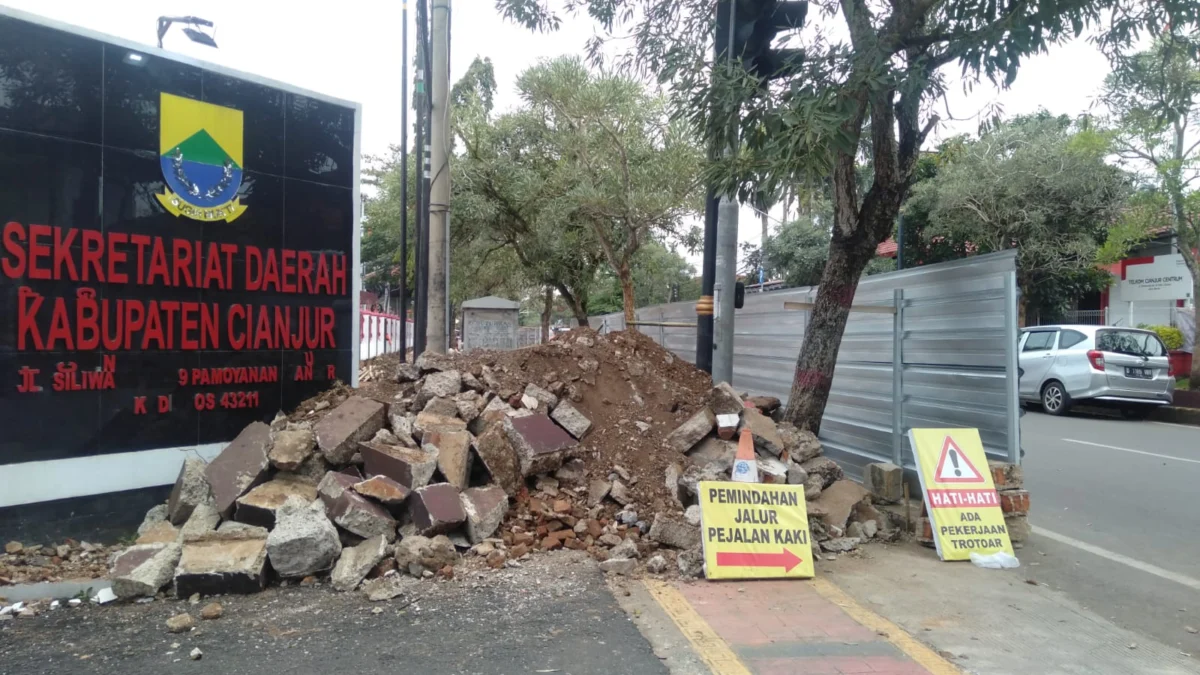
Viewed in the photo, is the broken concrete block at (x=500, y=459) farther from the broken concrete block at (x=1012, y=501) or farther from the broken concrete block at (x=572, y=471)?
the broken concrete block at (x=1012, y=501)

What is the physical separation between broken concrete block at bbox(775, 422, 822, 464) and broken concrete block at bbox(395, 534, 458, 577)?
2.90m

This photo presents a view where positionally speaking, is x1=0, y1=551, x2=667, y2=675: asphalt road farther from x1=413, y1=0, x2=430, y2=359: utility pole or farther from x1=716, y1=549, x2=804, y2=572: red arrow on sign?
x1=413, y1=0, x2=430, y2=359: utility pole

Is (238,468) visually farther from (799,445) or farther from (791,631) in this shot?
(799,445)

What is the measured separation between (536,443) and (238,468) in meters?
2.13

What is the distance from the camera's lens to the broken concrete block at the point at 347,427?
18.4ft

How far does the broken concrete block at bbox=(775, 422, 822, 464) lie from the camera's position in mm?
6375

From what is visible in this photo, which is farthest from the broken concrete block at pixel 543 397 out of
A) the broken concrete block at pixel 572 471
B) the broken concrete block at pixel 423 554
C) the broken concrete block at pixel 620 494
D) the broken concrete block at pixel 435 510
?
the broken concrete block at pixel 423 554

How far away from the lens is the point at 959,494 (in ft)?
18.6

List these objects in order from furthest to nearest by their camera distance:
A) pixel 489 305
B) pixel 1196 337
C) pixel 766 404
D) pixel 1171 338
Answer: pixel 1171 338, pixel 1196 337, pixel 489 305, pixel 766 404

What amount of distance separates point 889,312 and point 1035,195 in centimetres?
1567

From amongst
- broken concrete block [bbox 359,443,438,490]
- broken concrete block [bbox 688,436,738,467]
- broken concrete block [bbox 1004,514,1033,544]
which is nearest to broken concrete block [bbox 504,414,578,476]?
broken concrete block [bbox 359,443,438,490]

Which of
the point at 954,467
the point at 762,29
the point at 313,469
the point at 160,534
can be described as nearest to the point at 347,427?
the point at 313,469

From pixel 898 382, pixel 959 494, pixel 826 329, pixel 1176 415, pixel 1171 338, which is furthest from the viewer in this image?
pixel 1171 338

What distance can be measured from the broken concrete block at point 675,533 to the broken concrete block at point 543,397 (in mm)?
1593
